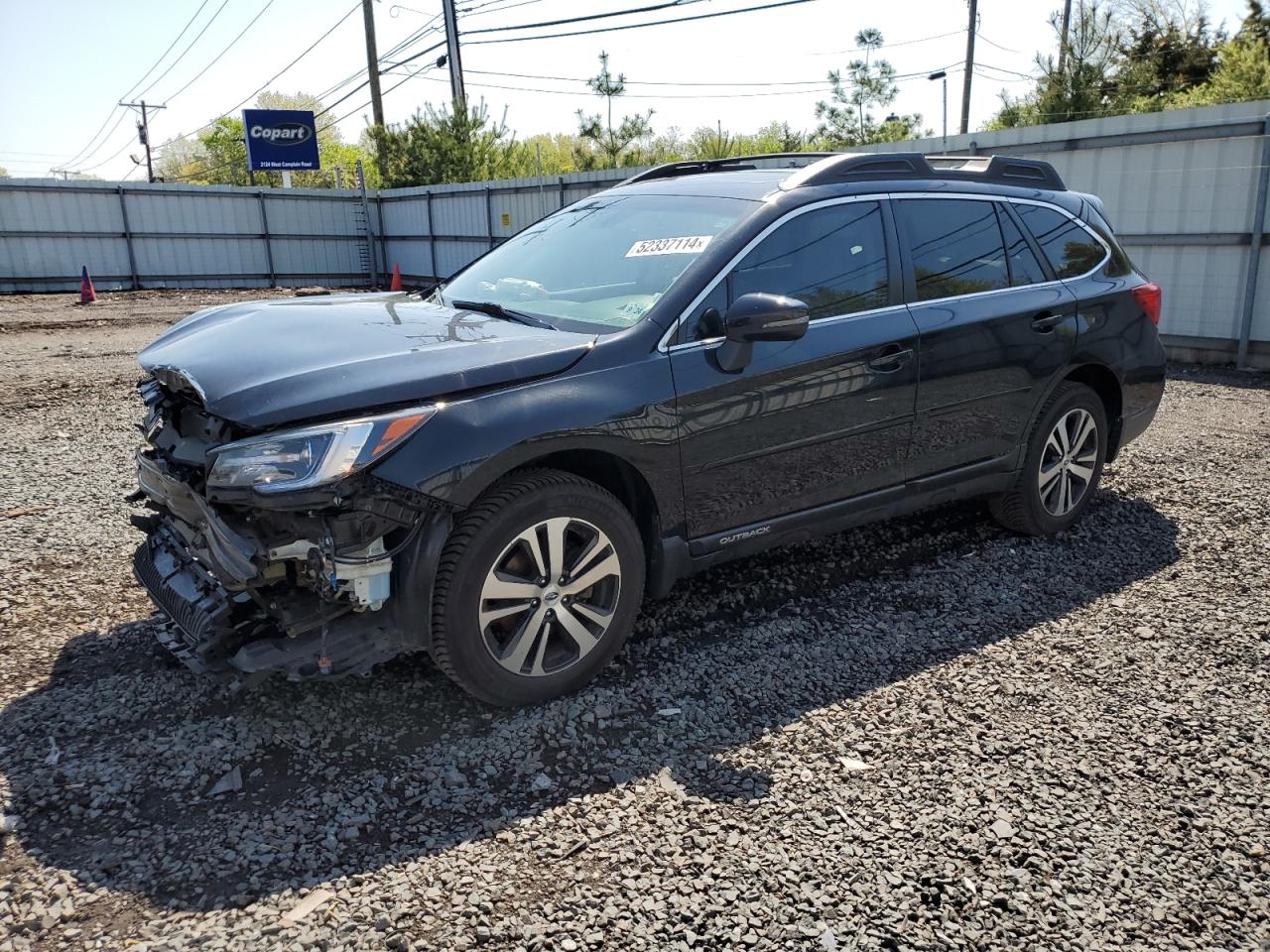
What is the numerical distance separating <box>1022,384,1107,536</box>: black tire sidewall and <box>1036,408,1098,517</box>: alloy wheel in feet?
0.08

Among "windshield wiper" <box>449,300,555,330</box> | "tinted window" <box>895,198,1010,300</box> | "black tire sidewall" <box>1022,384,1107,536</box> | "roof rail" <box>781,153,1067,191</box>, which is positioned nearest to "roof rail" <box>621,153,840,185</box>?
"roof rail" <box>781,153,1067,191</box>

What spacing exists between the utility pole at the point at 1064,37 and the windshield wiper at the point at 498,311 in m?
28.8

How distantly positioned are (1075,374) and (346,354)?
3.86 metres

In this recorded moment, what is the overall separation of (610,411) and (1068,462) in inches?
119

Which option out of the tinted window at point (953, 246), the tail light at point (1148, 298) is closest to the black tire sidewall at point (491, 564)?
the tinted window at point (953, 246)

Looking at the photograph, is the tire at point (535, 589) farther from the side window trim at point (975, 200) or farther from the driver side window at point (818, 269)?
the side window trim at point (975, 200)

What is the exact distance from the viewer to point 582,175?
18.8 m

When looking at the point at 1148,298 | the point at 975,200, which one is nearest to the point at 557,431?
the point at 975,200

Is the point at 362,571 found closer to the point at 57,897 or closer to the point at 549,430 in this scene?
the point at 549,430

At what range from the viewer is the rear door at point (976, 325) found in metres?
4.34

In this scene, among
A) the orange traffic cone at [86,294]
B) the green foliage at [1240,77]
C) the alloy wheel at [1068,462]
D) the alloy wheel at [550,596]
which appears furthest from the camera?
the green foliage at [1240,77]

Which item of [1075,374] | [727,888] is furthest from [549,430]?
[1075,374]

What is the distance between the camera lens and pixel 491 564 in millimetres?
3135

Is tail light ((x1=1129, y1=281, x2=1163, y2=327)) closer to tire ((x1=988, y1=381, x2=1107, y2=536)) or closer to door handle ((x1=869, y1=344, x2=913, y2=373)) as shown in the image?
tire ((x1=988, y1=381, x2=1107, y2=536))
